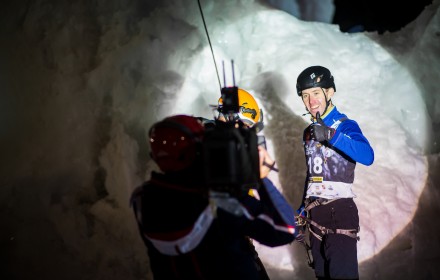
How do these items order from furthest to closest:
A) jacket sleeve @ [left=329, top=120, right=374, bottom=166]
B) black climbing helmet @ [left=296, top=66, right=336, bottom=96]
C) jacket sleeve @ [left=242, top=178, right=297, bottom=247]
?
black climbing helmet @ [left=296, top=66, right=336, bottom=96] < jacket sleeve @ [left=329, top=120, right=374, bottom=166] < jacket sleeve @ [left=242, top=178, right=297, bottom=247]

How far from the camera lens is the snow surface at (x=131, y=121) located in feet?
11.4

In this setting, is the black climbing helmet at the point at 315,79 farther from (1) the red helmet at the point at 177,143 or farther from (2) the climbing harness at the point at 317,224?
(1) the red helmet at the point at 177,143

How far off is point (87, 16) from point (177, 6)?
1235mm

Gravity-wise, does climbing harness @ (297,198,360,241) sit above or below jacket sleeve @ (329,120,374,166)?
below

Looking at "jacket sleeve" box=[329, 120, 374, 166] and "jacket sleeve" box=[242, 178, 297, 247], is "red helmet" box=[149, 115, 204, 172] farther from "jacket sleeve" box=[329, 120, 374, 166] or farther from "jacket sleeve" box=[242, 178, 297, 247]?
"jacket sleeve" box=[329, 120, 374, 166]

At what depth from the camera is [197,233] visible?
134cm

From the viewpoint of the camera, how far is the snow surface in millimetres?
3463

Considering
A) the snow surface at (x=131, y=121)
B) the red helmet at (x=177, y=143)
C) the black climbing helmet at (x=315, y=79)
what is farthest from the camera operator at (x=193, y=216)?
the snow surface at (x=131, y=121)

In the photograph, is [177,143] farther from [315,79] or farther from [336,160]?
[315,79]

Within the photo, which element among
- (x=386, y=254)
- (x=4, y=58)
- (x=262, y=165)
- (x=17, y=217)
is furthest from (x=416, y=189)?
(x=4, y=58)

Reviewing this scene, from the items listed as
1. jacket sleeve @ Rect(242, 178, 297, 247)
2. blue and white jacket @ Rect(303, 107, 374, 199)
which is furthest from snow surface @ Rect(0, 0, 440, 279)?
jacket sleeve @ Rect(242, 178, 297, 247)

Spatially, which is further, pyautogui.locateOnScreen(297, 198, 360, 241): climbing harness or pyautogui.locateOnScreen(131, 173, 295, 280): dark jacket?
pyautogui.locateOnScreen(297, 198, 360, 241): climbing harness

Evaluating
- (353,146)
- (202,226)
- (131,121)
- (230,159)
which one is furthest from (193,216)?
(131,121)

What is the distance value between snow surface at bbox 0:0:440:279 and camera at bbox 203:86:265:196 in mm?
2532
